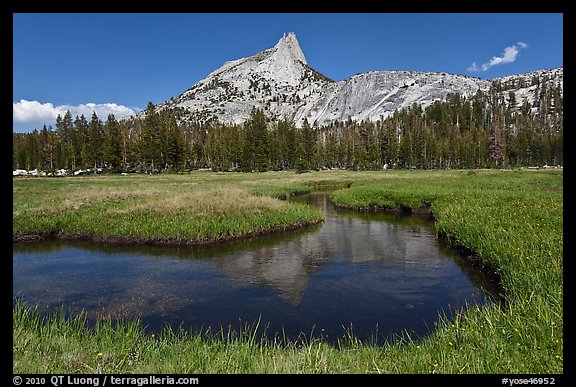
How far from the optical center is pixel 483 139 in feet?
421

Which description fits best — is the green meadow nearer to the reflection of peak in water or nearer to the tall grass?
the tall grass

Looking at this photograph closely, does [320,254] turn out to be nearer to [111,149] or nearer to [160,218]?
[160,218]

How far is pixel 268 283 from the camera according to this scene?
48.8 feet

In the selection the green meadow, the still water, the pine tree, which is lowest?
the still water

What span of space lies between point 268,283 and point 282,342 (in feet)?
17.3

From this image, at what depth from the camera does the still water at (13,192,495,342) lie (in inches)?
445

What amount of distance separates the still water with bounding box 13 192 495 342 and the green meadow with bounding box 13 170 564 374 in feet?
3.33

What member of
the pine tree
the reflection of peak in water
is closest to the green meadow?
the reflection of peak in water

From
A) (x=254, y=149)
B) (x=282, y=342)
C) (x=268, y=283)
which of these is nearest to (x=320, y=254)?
(x=268, y=283)

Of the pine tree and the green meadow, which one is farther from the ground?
the pine tree

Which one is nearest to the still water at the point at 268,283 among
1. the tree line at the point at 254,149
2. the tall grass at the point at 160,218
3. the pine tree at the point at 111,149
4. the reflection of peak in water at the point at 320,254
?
the reflection of peak in water at the point at 320,254
